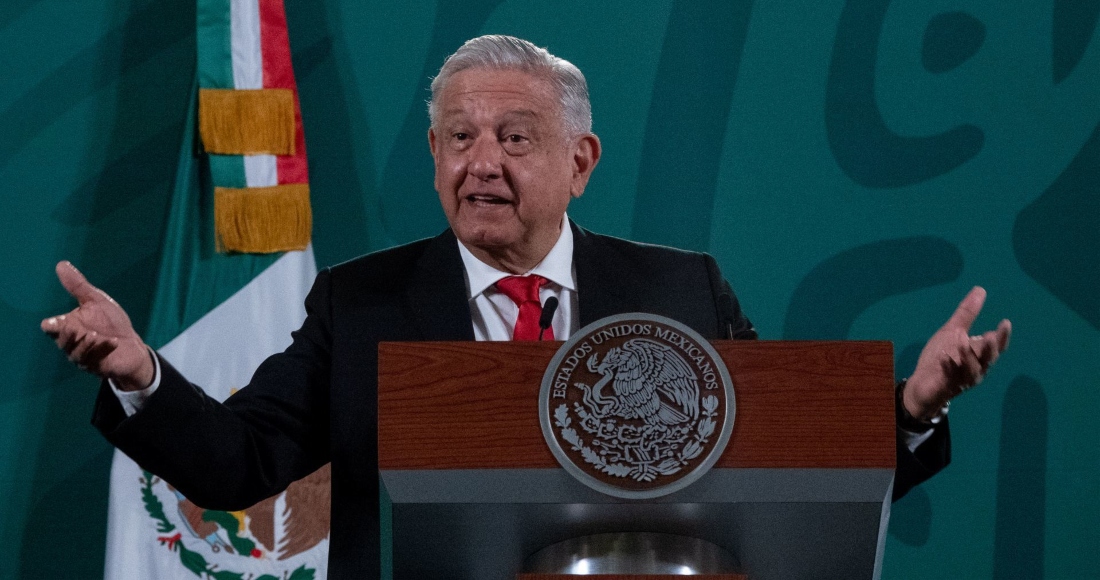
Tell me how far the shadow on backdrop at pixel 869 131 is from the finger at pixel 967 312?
1.86 meters

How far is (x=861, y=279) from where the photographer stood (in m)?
3.25

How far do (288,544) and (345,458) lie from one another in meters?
1.22

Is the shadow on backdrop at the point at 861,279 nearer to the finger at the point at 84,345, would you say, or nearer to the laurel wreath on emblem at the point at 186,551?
the laurel wreath on emblem at the point at 186,551

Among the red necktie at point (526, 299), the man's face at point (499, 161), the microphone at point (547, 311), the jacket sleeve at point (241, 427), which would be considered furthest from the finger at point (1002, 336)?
the jacket sleeve at point (241, 427)

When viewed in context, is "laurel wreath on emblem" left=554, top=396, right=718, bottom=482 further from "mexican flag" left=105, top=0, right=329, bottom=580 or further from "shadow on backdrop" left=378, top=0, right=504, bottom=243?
"shadow on backdrop" left=378, top=0, right=504, bottom=243

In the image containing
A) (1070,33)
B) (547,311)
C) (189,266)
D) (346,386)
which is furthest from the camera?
(1070,33)

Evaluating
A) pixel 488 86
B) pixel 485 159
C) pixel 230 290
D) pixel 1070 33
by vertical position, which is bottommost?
pixel 485 159

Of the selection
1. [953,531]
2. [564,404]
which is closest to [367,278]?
[564,404]

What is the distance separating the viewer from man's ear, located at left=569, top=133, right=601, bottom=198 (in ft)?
6.80

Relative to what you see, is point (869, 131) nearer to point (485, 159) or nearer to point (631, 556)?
point (485, 159)

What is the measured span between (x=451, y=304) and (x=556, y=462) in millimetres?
678

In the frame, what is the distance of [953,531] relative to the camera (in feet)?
10.5

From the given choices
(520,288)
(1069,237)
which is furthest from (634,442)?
(1069,237)

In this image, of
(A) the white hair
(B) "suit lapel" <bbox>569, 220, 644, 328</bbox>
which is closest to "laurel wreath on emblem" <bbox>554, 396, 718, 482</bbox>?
(B) "suit lapel" <bbox>569, 220, 644, 328</bbox>
